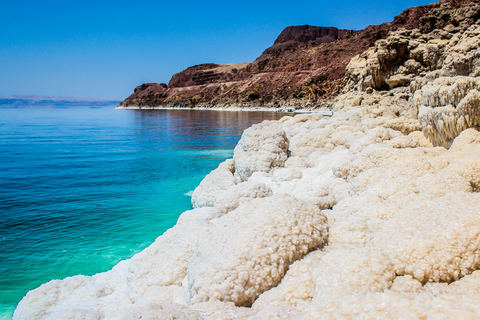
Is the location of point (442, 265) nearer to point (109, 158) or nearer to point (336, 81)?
point (109, 158)

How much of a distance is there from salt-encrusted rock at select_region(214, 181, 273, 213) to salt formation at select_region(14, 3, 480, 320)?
18mm

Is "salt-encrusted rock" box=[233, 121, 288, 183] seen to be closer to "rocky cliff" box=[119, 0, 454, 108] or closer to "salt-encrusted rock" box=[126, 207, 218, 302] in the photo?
"salt-encrusted rock" box=[126, 207, 218, 302]

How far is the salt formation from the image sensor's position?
1867 mm

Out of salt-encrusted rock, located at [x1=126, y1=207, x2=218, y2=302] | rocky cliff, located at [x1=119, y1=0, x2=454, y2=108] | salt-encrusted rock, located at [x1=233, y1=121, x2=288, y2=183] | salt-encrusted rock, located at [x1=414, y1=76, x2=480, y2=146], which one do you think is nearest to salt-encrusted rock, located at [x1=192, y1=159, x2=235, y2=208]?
salt-encrusted rock, located at [x1=233, y1=121, x2=288, y2=183]

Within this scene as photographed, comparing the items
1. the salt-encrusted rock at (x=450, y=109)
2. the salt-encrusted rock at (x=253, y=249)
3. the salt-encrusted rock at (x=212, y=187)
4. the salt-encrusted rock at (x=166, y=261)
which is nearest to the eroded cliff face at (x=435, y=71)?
the salt-encrusted rock at (x=450, y=109)

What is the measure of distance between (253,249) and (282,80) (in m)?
92.3

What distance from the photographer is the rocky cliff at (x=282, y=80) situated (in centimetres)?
6969

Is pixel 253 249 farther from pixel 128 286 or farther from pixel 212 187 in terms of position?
pixel 212 187

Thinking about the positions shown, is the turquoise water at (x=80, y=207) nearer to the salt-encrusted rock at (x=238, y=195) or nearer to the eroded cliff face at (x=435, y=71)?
the salt-encrusted rock at (x=238, y=195)

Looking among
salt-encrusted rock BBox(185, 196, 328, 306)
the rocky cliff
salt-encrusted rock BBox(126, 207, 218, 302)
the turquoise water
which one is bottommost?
the turquoise water

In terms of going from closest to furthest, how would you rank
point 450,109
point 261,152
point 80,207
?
point 450,109
point 261,152
point 80,207

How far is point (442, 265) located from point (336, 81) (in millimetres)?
70945

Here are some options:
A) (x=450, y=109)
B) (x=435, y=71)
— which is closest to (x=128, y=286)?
(x=450, y=109)

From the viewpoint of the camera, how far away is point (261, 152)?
6.45 metres
